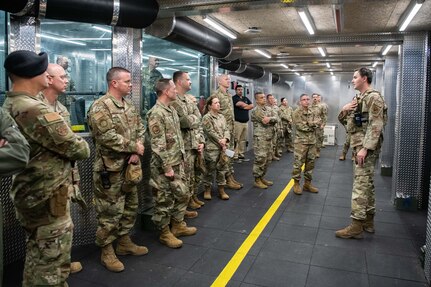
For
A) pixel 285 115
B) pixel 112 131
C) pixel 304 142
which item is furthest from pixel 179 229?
pixel 285 115

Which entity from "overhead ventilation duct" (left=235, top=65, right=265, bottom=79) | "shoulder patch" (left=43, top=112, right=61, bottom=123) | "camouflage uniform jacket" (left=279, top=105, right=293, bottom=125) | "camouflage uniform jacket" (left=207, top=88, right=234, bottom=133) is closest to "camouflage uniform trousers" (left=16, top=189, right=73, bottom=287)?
"shoulder patch" (left=43, top=112, right=61, bottom=123)

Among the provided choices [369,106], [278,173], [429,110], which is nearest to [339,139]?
[278,173]

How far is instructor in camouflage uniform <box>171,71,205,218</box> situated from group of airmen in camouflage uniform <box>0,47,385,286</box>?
0.05ft

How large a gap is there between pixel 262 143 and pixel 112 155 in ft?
12.1

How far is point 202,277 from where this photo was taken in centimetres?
301

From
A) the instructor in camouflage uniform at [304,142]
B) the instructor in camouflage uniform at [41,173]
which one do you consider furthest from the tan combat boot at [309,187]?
the instructor in camouflage uniform at [41,173]

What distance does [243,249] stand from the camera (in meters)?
3.60

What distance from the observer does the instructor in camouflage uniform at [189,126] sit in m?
4.38

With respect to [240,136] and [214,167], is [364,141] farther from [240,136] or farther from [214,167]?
[240,136]

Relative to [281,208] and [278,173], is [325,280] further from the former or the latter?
[278,173]

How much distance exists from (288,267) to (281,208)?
1.89 meters

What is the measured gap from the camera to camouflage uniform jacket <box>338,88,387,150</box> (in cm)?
367

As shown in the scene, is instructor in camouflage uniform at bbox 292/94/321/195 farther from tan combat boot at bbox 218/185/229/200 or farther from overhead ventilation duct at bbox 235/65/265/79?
overhead ventilation duct at bbox 235/65/265/79

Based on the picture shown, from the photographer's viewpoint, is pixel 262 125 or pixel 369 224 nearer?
pixel 369 224
